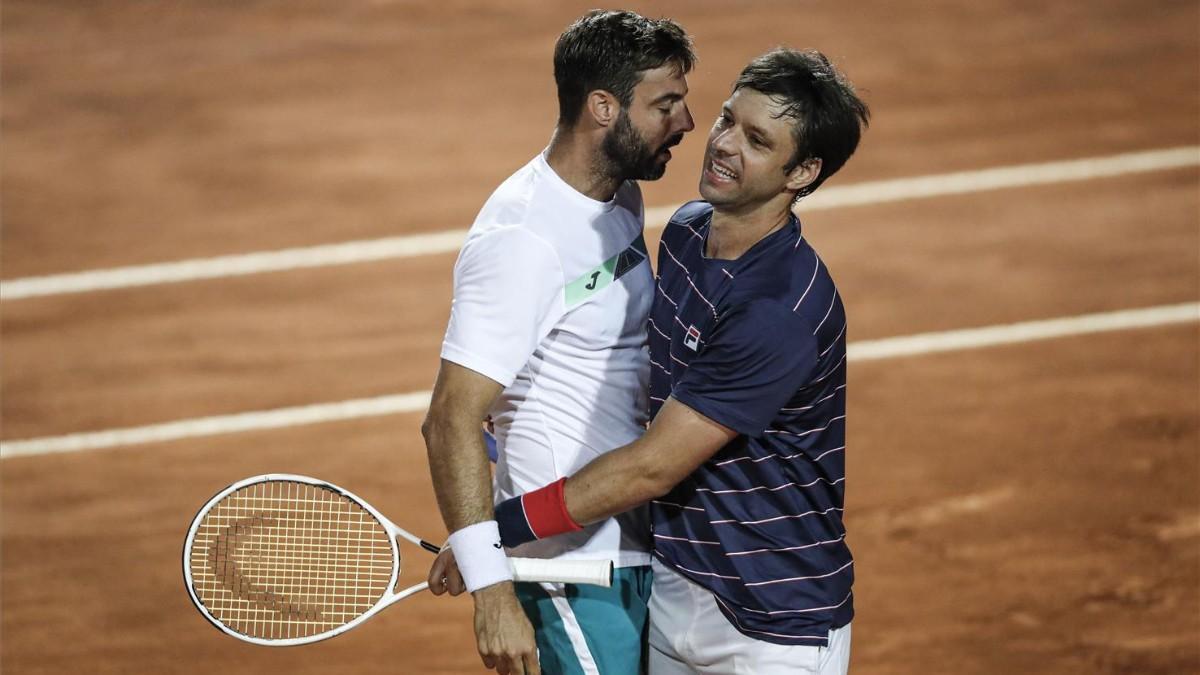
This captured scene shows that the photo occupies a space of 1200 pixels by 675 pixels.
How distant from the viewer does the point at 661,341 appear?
370 centimetres

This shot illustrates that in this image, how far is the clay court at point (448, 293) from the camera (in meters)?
6.13

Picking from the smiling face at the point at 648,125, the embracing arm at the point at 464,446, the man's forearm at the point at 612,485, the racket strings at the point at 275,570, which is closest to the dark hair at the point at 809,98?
the smiling face at the point at 648,125

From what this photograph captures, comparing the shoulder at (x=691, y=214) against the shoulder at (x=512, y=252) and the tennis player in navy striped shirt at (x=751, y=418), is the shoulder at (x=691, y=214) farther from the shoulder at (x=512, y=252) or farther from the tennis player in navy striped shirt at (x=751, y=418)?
the shoulder at (x=512, y=252)

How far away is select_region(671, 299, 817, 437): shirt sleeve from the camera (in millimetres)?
3336

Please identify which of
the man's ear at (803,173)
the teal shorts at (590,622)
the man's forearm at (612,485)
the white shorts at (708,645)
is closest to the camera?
the man's forearm at (612,485)

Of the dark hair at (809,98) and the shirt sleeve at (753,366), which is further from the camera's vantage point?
the dark hair at (809,98)

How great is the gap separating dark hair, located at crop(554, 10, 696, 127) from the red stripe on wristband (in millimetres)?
1080

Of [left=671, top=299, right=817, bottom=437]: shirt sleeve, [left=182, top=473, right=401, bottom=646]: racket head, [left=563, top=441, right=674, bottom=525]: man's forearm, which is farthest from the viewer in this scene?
[left=182, top=473, right=401, bottom=646]: racket head

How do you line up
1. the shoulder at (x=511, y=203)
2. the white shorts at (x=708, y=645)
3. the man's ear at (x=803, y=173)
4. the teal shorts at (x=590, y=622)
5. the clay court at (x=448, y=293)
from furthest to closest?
the clay court at (x=448, y=293) → the teal shorts at (x=590, y=622) → the shoulder at (x=511, y=203) → the white shorts at (x=708, y=645) → the man's ear at (x=803, y=173)

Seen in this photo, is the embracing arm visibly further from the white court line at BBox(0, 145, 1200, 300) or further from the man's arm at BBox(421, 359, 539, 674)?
the white court line at BBox(0, 145, 1200, 300)

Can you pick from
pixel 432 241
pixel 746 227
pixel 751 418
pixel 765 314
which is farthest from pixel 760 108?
pixel 432 241

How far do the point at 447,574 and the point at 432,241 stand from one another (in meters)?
4.92

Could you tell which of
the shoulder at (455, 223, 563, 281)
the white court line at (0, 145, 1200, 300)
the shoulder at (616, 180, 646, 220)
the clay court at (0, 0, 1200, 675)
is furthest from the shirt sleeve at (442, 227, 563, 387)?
the white court line at (0, 145, 1200, 300)

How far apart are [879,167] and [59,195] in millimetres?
5533
